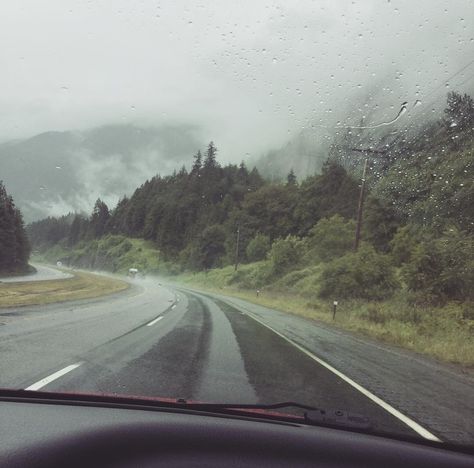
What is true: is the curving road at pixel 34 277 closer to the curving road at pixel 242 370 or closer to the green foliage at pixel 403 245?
the green foliage at pixel 403 245

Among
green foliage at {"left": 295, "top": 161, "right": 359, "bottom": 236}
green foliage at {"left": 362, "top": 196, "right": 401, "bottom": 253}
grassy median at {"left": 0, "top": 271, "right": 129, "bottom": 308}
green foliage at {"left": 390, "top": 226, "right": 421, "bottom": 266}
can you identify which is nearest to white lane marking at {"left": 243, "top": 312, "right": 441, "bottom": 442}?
grassy median at {"left": 0, "top": 271, "right": 129, "bottom": 308}

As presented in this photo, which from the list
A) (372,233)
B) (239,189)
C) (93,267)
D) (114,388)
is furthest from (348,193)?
(93,267)

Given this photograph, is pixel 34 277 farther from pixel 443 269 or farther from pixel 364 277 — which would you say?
pixel 443 269

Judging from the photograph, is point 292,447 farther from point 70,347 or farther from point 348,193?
point 348,193

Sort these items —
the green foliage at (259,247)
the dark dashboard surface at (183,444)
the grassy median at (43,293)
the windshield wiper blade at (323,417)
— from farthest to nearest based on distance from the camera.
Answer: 1. the green foliage at (259,247)
2. the grassy median at (43,293)
3. the windshield wiper blade at (323,417)
4. the dark dashboard surface at (183,444)

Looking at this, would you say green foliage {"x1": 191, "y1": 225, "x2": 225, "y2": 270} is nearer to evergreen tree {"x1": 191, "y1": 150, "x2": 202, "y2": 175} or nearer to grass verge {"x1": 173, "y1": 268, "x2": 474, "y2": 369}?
evergreen tree {"x1": 191, "y1": 150, "x2": 202, "y2": 175}

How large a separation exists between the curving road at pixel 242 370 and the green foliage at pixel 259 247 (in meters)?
73.0

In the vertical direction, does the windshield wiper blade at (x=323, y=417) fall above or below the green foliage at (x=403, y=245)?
below

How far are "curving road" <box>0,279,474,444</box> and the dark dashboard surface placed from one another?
3.58 feet

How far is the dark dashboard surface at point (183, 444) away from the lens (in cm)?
260

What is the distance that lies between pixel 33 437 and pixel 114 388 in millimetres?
4326

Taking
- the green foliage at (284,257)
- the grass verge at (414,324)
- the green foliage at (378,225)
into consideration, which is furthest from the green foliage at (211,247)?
the grass verge at (414,324)

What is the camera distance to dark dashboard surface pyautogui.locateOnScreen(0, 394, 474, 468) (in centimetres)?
260

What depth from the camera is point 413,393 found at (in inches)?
315
